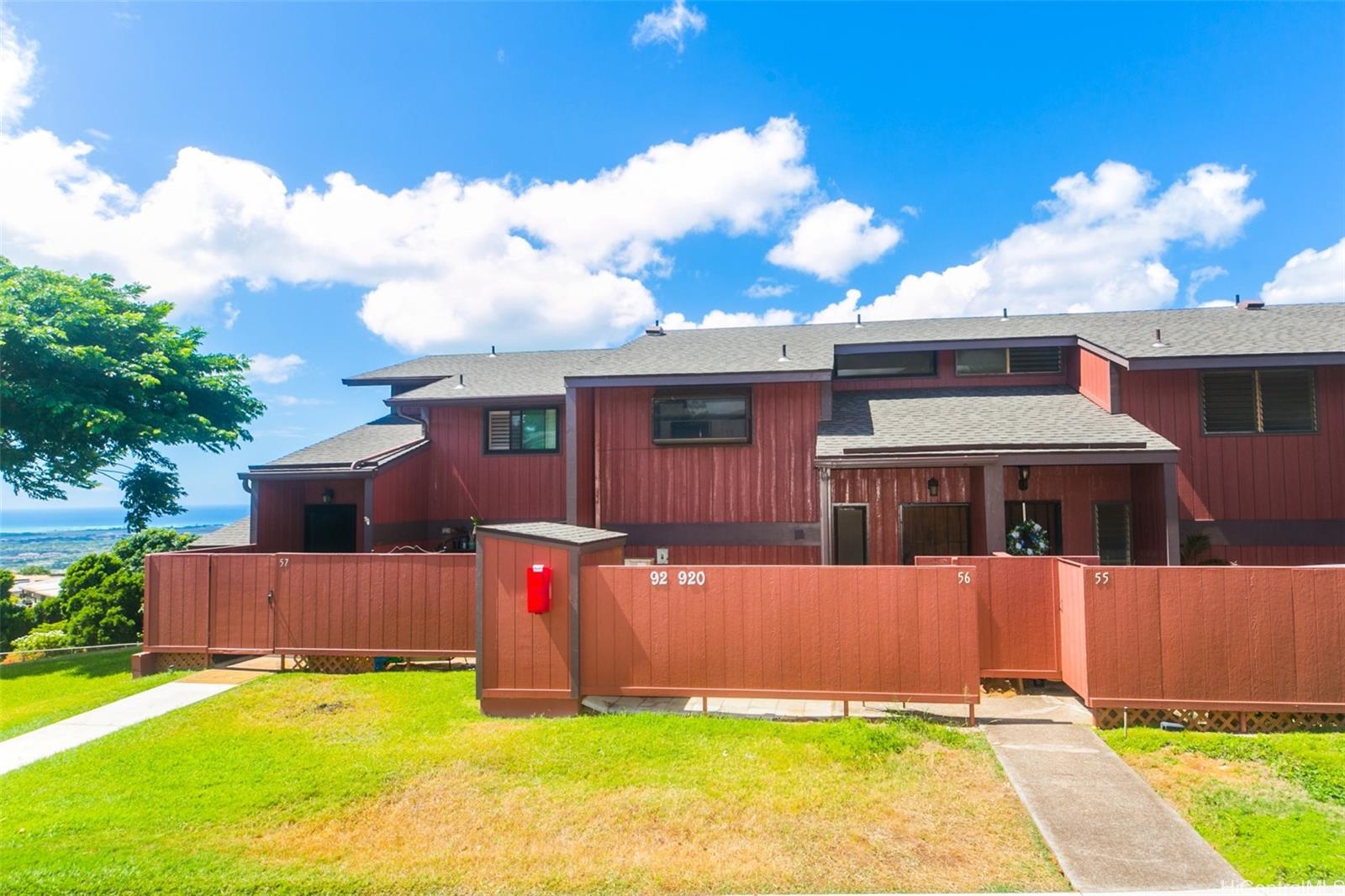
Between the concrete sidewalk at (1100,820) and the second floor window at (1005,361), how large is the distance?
919cm

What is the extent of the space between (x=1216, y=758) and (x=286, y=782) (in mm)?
8787

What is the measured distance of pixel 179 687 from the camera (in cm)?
1011

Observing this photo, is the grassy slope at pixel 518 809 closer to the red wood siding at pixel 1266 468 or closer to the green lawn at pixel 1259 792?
the green lawn at pixel 1259 792

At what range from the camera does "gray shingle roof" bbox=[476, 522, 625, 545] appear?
8.55 meters

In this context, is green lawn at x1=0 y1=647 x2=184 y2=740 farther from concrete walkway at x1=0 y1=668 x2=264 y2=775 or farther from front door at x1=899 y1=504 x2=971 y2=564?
front door at x1=899 y1=504 x2=971 y2=564

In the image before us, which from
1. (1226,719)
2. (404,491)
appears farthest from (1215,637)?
(404,491)

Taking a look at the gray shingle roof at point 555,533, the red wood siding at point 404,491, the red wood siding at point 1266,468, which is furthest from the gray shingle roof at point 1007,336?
the gray shingle roof at point 555,533

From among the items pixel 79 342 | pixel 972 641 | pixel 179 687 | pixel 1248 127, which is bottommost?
pixel 179 687

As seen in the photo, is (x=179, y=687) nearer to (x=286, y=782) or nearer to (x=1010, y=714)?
(x=286, y=782)

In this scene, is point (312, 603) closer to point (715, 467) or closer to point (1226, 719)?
point (715, 467)

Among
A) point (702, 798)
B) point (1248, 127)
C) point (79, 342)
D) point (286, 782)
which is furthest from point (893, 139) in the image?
point (79, 342)

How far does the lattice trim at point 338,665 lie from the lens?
1073 centimetres

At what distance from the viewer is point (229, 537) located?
15.5 m

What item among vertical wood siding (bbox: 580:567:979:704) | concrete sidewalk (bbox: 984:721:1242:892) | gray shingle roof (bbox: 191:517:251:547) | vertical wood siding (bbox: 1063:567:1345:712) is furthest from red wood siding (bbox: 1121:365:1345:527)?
gray shingle roof (bbox: 191:517:251:547)
